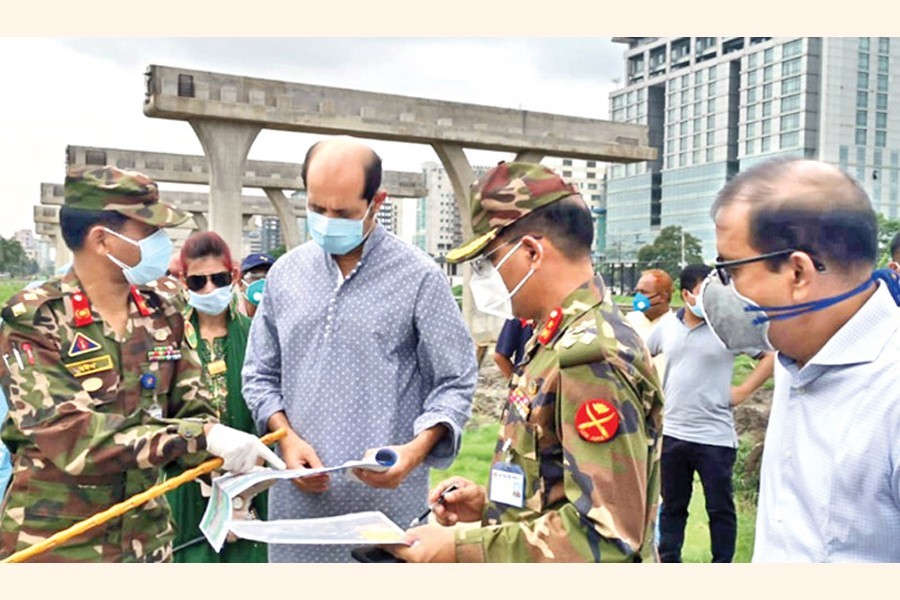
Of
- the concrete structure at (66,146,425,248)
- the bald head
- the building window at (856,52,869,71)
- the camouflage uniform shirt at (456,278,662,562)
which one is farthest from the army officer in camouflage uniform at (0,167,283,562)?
the building window at (856,52,869,71)

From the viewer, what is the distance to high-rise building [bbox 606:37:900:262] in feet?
117

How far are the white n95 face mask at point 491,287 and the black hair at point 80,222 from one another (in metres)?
1.07

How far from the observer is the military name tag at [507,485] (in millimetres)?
1794

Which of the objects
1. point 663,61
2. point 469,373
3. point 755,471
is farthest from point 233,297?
point 663,61

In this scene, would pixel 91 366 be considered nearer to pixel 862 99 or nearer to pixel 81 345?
pixel 81 345

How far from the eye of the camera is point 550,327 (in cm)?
186

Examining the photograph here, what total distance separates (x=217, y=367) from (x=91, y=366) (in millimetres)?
1282

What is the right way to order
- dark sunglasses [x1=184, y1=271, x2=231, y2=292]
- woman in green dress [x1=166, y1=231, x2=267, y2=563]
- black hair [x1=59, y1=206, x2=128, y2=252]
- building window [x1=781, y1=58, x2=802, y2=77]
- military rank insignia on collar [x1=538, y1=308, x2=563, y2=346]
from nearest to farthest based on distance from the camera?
military rank insignia on collar [x1=538, y1=308, x2=563, y2=346], black hair [x1=59, y1=206, x2=128, y2=252], woman in green dress [x1=166, y1=231, x2=267, y2=563], dark sunglasses [x1=184, y1=271, x2=231, y2=292], building window [x1=781, y1=58, x2=802, y2=77]

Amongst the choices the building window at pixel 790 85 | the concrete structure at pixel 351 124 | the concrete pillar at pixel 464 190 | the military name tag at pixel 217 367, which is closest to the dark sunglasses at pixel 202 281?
the military name tag at pixel 217 367

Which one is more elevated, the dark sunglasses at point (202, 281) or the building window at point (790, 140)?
the building window at point (790, 140)

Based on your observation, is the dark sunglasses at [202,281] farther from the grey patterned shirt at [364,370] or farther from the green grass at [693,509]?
the green grass at [693,509]

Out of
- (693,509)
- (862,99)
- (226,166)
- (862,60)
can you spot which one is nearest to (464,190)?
(226,166)

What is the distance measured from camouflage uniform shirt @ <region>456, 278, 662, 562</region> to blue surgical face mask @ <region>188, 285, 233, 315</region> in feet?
7.15

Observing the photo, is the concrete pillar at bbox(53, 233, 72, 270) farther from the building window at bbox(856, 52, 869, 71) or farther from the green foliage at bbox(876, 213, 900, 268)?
the building window at bbox(856, 52, 869, 71)
